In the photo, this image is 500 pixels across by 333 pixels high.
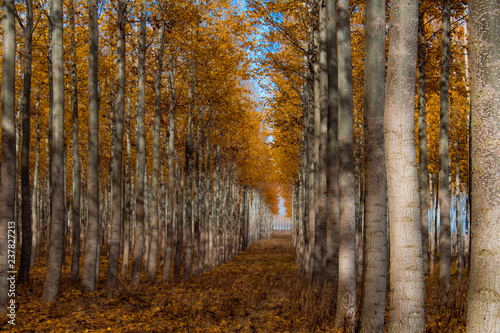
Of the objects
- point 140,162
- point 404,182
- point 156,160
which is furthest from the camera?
point 156,160

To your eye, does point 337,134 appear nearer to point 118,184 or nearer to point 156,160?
point 118,184

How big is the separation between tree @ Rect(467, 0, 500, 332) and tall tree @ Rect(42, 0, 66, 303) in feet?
21.6

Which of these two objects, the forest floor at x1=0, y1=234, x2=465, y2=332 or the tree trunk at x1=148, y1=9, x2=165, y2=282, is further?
the tree trunk at x1=148, y1=9, x2=165, y2=282

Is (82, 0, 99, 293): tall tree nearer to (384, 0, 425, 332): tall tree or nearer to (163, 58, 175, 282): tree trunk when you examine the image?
(163, 58, 175, 282): tree trunk

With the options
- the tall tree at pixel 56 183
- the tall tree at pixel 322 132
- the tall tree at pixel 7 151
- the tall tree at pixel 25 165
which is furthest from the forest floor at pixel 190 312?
the tall tree at pixel 322 132

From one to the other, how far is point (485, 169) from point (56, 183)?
266 inches

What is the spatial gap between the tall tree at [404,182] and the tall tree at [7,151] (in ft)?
18.9

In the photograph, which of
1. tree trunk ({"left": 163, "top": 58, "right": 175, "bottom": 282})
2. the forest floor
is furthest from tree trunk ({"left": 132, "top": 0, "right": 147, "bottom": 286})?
the forest floor

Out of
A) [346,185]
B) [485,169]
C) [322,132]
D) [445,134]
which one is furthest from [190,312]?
[445,134]

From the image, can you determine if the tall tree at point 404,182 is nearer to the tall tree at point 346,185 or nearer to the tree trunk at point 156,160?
the tall tree at point 346,185

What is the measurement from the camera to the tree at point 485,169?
2.64 metres

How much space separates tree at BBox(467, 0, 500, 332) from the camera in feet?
8.67

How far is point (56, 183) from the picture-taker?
7.15m

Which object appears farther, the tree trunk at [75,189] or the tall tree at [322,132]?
the tree trunk at [75,189]
